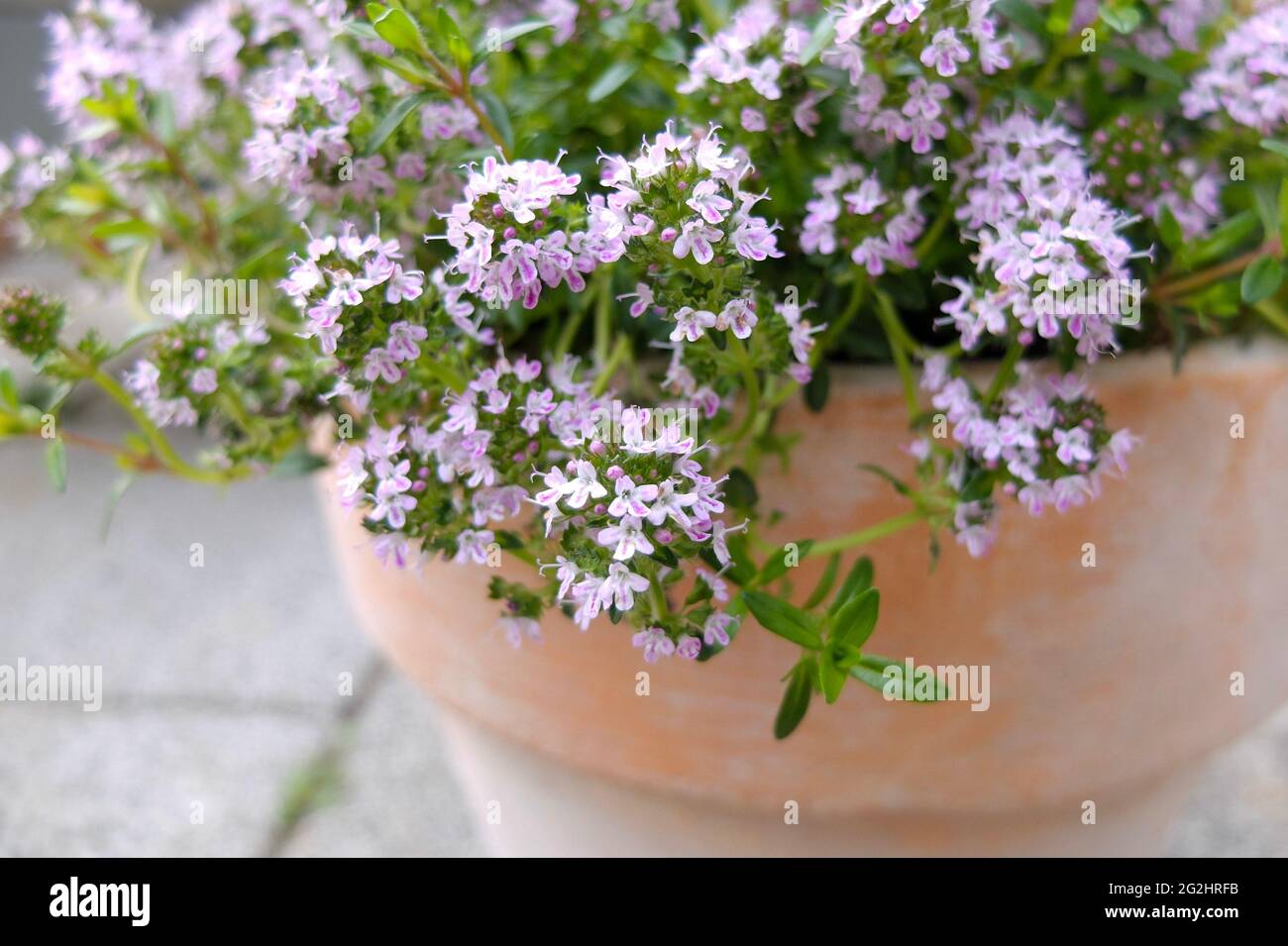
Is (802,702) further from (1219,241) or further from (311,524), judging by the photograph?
(311,524)

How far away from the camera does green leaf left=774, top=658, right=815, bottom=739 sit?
23.7 inches

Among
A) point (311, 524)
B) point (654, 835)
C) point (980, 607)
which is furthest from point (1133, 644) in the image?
point (311, 524)

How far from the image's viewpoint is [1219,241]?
665 mm

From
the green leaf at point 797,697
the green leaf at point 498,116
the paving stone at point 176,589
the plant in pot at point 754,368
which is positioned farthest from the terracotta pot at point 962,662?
the paving stone at point 176,589

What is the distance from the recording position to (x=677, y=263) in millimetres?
510

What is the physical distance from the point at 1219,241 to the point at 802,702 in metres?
0.33

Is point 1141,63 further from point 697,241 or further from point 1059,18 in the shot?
point 697,241

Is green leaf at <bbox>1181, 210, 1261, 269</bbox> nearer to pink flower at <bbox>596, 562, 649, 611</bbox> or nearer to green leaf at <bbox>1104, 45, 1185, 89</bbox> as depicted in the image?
green leaf at <bbox>1104, 45, 1185, 89</bbox>

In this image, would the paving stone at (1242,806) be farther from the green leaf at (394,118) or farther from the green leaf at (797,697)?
the green leaf at (394,118)

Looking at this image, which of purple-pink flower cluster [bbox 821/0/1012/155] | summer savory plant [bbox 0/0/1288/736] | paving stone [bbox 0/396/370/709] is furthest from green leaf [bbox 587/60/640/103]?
paving stone [bbox 0/396/370/709]

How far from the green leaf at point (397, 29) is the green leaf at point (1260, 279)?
0.41m

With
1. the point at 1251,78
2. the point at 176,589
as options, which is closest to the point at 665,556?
the point at 1251,78

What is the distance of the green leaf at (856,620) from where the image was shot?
57cm
